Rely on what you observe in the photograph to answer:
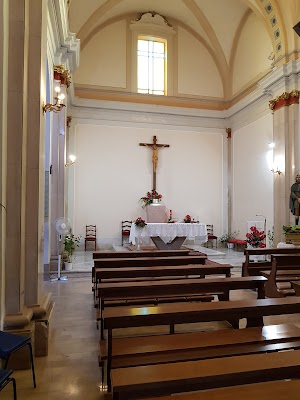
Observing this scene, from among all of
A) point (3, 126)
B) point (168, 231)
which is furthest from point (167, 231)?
point (3, 126)

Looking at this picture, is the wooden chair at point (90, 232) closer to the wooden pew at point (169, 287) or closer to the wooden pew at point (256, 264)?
the wooden pew at point (256, 264)

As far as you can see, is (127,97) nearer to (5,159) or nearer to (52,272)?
(52,272)

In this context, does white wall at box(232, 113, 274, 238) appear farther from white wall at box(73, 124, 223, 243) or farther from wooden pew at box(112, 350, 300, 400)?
wooden pew at box(112, 350, 300, 400)

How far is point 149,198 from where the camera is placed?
464 inches

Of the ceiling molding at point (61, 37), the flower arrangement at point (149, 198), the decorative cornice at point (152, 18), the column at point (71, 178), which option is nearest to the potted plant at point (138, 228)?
the flower arrangement at point (149, 198)

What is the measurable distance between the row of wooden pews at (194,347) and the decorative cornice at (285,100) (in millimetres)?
7386

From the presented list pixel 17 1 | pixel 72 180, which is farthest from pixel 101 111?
pixel 17 1

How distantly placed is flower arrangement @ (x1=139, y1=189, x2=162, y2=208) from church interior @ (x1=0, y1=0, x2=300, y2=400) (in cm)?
8

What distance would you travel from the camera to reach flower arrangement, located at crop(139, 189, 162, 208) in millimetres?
11656

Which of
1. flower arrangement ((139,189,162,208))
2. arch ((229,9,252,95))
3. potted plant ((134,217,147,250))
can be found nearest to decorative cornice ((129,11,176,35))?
arch ((229,9,252,95))

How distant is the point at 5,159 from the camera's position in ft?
10.1

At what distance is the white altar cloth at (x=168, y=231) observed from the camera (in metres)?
9.80

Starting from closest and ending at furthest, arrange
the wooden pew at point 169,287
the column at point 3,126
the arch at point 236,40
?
the column at point 3,126, the wooden pew at point 169,287, the arch at point 236,40

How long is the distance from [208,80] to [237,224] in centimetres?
582
